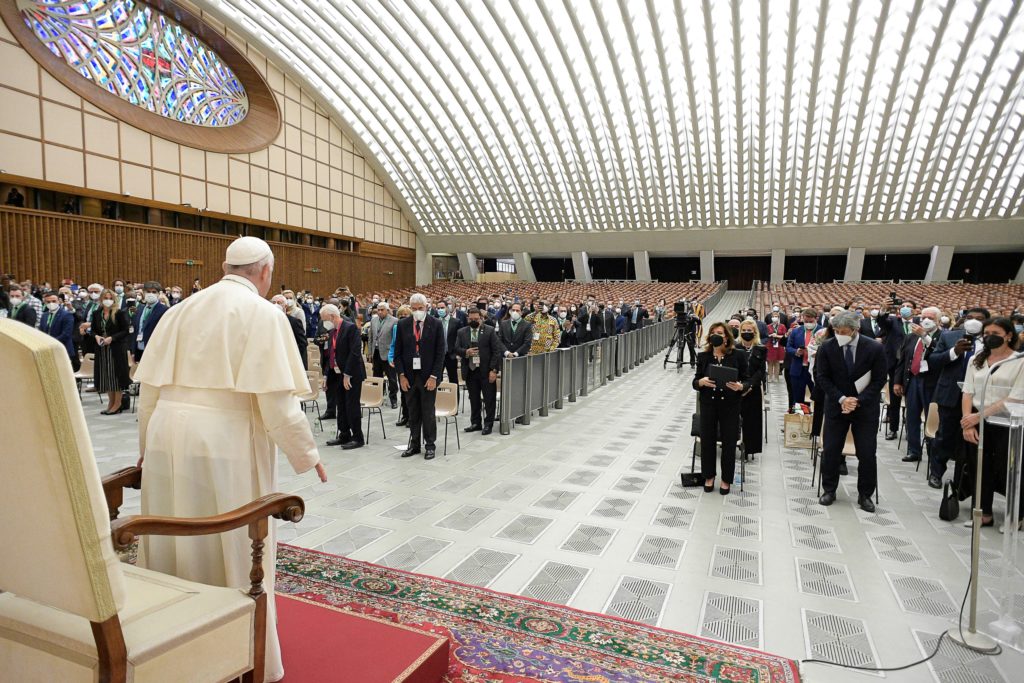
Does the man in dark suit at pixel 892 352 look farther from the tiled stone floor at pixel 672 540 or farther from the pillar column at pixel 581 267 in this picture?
the pillar column at pixel 581 267

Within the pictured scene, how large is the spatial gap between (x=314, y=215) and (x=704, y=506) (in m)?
28.9

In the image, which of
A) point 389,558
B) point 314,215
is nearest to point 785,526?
point 389,558

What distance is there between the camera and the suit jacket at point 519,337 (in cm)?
889

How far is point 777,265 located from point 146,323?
124ft

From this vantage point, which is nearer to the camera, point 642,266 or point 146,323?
point 146,323

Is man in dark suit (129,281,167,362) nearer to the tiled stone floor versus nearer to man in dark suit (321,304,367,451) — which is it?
the tiled stone floor

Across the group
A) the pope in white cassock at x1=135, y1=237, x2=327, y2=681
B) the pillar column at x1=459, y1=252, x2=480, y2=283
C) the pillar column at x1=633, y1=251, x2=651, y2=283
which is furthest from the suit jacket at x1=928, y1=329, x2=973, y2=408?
the pillar column at x1=459, y1=252, x2=480, y2=283

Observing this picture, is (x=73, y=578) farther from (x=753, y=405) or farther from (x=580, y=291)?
(x=580, y=291)

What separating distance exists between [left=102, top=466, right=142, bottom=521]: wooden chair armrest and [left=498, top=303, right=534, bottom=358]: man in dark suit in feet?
21.1

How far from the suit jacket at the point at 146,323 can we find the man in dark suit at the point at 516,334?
509 centimetres

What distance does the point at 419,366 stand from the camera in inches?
265

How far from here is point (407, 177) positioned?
117 ft

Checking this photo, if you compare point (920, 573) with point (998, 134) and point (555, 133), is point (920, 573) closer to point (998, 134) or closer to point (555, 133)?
point (555, 133)

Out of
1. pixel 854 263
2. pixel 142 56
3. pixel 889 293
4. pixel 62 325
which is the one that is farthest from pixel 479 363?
pixel 854 263
